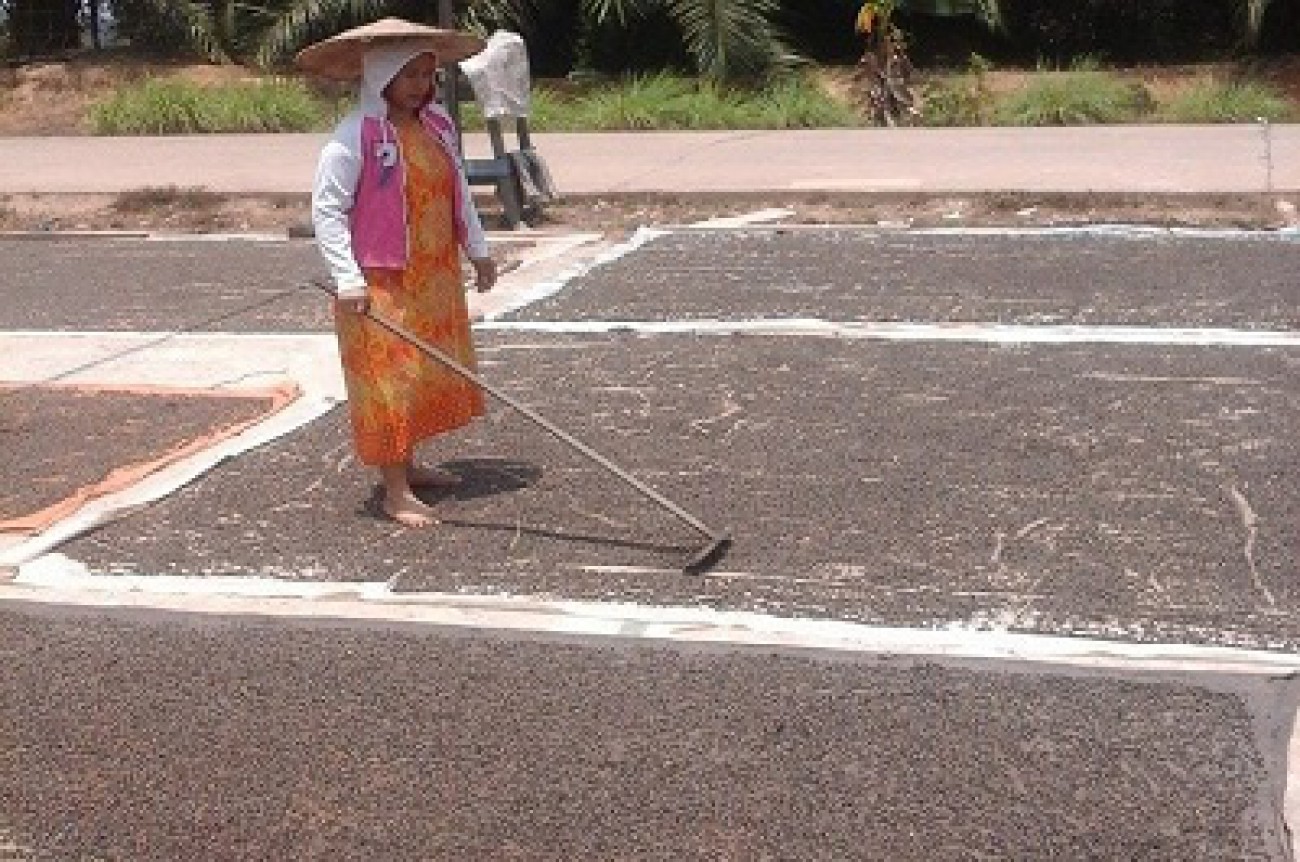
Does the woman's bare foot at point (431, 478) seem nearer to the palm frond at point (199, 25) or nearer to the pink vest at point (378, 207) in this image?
the pink vest at point (378, 207)

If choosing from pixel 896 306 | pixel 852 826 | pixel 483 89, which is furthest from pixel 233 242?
pixel 852 826

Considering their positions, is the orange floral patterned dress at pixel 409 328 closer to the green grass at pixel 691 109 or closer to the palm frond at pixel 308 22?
the green grass at pixel 691 109

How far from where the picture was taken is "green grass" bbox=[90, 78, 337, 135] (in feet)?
62.5

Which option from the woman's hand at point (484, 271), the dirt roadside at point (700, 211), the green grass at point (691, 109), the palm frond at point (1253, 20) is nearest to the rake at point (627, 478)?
the woman's hand at point (484, 271)

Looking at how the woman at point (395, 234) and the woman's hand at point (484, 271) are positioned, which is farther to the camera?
the woman's hand at point (484, 271)

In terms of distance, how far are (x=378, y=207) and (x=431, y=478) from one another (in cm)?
102

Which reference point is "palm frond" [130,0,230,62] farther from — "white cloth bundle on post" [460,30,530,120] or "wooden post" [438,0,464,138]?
"white cloth bundle on post" [460,30,530,120]

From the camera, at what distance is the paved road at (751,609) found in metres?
4.00

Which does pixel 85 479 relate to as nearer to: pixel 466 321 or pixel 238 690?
pixel 466 321

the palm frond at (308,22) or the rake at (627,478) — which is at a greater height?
the palm frond at (308,22)

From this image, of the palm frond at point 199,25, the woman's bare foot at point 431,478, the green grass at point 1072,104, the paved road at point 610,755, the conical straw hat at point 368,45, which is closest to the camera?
the paved road at point 610,755

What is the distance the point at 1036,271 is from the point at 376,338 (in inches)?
202

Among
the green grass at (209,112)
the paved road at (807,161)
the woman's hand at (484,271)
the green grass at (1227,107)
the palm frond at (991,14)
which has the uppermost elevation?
the woman's hand at (484,271)

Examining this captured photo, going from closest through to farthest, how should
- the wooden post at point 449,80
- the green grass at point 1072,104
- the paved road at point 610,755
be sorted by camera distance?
the paved road at point 610,755, the wooden post at point 449,80, the green grass at point 1072,104
